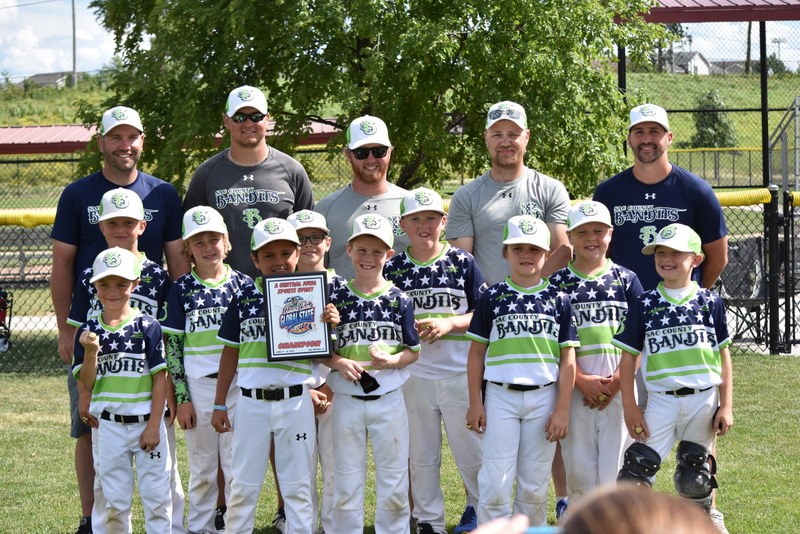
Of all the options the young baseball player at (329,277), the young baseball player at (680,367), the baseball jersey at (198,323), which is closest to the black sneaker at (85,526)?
the baseball jersey at (198,323)

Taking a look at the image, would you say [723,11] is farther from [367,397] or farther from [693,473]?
[367,397]

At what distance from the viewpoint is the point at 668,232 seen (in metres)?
5.07

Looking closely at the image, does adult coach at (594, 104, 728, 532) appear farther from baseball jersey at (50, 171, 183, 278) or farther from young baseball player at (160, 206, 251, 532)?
baseball jersey at (50, 171, 183, 278)

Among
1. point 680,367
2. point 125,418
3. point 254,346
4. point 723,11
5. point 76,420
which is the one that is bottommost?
point 76,420

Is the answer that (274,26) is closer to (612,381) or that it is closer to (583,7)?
(583,7)

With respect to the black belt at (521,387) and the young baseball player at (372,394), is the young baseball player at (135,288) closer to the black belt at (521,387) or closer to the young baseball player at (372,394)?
the young baseball player at (372,394)

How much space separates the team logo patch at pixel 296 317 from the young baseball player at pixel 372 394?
202mm

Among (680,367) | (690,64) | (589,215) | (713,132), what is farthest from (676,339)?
(690,64)

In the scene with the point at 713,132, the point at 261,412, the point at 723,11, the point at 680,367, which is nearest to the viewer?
the point at 680,367

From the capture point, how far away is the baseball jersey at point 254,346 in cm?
516

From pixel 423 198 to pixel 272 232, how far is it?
0.82 metres

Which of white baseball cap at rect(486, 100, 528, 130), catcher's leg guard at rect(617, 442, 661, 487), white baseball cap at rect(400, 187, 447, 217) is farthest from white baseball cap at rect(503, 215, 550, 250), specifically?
catcher's leg guard at rect(617, 442, 661, 487)

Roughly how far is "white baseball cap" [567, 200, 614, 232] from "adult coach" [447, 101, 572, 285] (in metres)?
0.39

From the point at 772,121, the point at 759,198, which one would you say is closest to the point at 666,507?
the point at 759,198
